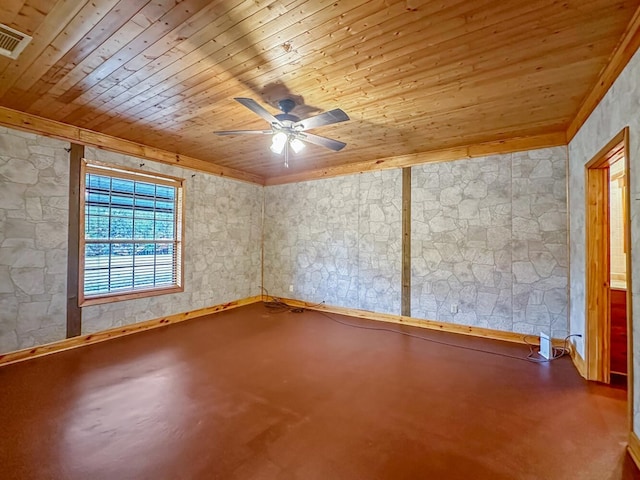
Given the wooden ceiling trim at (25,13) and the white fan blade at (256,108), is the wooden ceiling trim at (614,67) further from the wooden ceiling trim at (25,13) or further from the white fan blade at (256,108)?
the wooden ceiling trim at (25,13)

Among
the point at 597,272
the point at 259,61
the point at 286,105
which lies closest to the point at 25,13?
the point at 259,61

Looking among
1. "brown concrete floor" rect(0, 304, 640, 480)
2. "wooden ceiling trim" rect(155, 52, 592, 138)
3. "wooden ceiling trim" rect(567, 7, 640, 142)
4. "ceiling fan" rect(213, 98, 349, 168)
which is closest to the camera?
"brown concrete floor" rect(0, 304, 640, 480)

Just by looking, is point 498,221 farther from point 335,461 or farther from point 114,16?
point 114,16

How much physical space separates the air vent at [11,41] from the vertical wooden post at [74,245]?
1738 millimetres

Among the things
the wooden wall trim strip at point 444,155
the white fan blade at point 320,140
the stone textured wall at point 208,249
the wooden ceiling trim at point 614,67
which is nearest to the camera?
the wooden ceiling trim at point 614,67

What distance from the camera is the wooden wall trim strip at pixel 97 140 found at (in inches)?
134

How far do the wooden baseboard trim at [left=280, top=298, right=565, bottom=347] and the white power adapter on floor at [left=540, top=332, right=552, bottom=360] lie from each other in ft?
1.25

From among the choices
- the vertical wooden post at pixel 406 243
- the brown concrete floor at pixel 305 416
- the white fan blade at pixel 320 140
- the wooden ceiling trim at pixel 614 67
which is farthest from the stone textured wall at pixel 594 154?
the white fan blade at pixel 320 140

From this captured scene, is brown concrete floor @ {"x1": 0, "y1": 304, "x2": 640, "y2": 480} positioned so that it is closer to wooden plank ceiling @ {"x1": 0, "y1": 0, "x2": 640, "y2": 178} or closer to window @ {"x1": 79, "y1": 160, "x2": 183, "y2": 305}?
Answer: window @ {"x1": 79, "y1": 160, "x2": 183, "y2": 305}

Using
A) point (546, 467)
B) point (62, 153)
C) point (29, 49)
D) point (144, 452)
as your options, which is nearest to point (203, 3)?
point (29, 49)

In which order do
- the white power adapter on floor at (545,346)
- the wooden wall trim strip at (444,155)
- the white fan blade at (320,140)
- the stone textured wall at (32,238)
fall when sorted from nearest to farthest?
the white fan blade at (320,140) → the stone textured wall at (32,238) → the white power adapter on floor at (545,346) → the wooden wall trim strip at (444,155)

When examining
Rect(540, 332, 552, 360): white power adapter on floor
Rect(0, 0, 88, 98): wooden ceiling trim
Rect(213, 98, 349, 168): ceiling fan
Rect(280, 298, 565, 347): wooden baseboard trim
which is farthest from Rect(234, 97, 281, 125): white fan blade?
Rect(540, 332, 552, 360): white power adapter on floor

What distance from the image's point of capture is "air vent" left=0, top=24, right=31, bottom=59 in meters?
2.07

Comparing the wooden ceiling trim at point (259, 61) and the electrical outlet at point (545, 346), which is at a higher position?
the wooden ceiling trim at point (259, 61)
